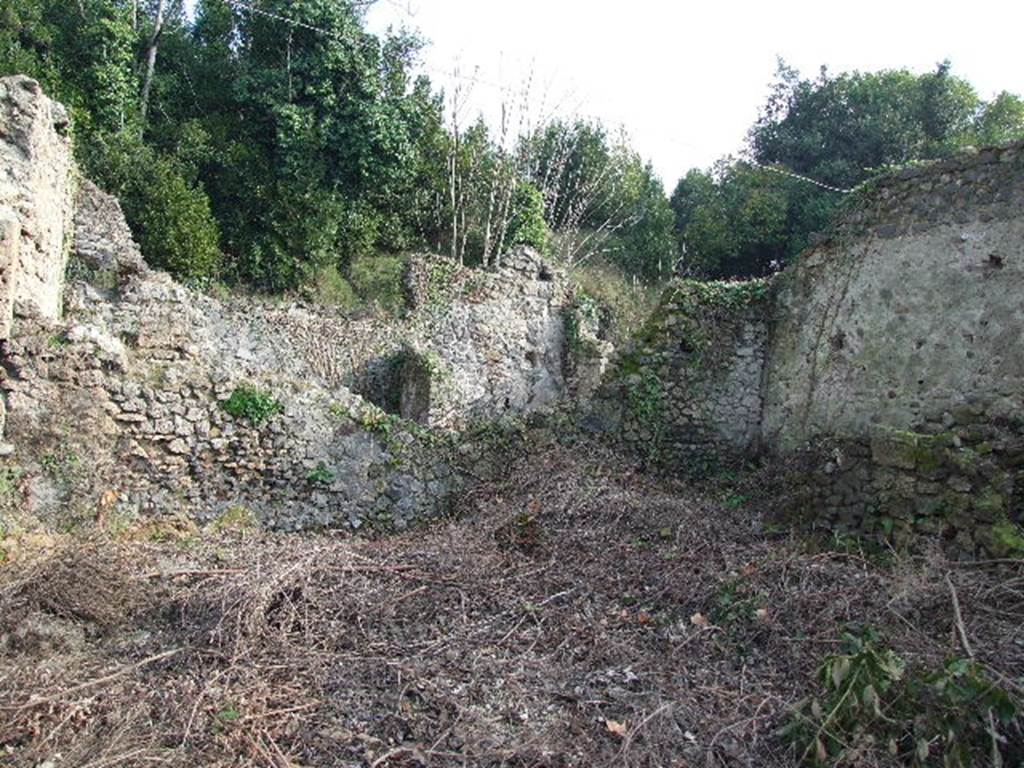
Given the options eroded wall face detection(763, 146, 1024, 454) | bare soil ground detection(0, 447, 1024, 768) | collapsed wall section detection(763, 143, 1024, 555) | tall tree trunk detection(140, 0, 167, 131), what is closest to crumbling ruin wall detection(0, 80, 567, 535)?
bare soil ground detection(0, 447, 1024, 768)

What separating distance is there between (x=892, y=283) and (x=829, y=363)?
110 centimetres

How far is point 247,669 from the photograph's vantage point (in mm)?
4215

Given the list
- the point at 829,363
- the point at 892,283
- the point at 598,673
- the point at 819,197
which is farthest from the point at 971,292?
the point at 819,197

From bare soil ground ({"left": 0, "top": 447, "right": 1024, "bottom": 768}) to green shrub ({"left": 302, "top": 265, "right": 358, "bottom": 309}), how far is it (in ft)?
34.4

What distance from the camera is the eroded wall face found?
726 cm

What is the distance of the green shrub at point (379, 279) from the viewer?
52.6ft

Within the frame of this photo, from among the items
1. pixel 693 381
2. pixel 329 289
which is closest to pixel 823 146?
pixel 329 289

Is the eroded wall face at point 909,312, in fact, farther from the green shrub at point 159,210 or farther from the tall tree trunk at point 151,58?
the tall tree trunk at point 151,58

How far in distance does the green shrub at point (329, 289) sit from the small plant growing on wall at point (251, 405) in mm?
8586

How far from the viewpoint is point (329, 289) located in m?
16.7

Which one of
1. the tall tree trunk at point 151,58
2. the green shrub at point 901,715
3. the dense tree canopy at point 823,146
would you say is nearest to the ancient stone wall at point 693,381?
the green shrub at point 901,715

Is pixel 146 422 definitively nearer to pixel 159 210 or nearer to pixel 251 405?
pixel 251 405

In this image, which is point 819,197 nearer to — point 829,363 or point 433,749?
point 829,363

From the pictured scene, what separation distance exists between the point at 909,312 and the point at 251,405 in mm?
6651
